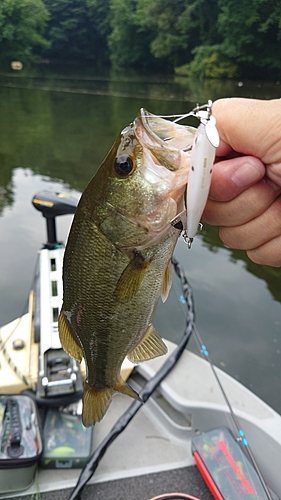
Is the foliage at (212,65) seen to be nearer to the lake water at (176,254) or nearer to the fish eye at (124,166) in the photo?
the lake water at (176,254)

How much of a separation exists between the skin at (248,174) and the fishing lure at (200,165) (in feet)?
0.55

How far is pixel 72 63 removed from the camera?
55625 millimetres

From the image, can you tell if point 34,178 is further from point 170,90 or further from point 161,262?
point 170,90

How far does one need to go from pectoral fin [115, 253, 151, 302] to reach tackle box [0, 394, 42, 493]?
80.7 inches

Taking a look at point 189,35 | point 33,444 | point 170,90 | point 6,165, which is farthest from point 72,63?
point 33,444

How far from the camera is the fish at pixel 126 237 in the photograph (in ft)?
4.27

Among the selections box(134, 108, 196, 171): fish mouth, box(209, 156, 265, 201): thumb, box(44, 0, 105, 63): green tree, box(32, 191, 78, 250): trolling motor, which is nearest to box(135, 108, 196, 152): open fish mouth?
box(134, 108, 196, 171): fish mouth

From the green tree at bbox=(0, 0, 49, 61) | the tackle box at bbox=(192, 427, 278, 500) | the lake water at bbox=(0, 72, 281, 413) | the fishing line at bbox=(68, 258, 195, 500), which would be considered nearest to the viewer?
the tackle box at bbox=(192, 427, 278, 500)

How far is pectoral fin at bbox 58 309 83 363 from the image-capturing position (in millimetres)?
1567

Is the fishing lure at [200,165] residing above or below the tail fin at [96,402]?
above

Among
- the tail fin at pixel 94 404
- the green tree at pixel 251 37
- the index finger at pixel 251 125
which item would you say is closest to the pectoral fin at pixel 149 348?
the tail fin at pixel 94 404

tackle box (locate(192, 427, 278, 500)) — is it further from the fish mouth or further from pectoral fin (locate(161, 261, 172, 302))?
the fish mouth

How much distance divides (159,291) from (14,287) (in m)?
6.02

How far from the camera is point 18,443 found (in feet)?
9.53
